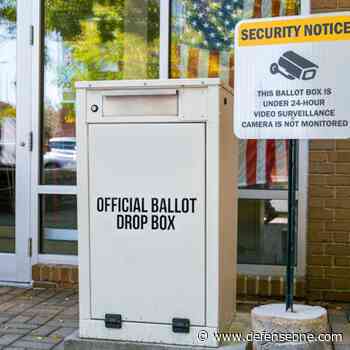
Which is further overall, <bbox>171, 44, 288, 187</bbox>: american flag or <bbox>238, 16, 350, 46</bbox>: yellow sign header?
<bbox>171, 44, 288, 187</bbox>: american flag

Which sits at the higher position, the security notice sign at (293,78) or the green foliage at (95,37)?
the green foliage at (95,37)

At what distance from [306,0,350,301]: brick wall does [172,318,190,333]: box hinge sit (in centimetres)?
176

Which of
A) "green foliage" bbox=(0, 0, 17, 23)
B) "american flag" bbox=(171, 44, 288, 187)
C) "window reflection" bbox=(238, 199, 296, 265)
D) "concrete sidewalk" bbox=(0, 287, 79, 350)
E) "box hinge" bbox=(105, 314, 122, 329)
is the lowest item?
"concrete sidewalk" bbox=(0, 287, 79, 350)

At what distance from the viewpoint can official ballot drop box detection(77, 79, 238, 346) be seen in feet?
11.3

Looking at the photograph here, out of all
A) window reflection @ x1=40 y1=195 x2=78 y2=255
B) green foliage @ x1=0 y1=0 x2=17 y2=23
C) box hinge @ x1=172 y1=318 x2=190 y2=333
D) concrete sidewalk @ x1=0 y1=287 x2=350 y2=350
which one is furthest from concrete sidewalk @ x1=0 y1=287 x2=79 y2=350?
green foliage @ x1=0 y1=0 x2=17 y2=23

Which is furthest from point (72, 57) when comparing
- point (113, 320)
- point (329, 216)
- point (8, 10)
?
point (113, 320)

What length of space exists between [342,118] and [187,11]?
264 cm

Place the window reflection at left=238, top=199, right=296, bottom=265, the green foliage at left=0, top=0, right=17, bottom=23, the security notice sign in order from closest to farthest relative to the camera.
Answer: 1. the security notice sign
2. the window reflection at left=238, top=199, right=296, bottom=265
3. the green foliage at left=0, top=0, right=17, bottom=23

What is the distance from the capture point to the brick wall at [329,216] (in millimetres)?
4848

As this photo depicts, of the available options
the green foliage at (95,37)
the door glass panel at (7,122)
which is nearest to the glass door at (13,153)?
the door glass panel at (7,122)

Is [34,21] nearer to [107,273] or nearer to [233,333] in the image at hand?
[107,273]

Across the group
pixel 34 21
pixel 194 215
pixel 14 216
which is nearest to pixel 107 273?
pixel 194 215

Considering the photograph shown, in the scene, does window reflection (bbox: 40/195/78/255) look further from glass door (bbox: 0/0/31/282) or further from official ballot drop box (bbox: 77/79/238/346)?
official ballot drop box (bbox: 77/79/238/346)

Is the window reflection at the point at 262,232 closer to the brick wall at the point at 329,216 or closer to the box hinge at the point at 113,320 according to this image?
the brick wall at the point at 329,216
